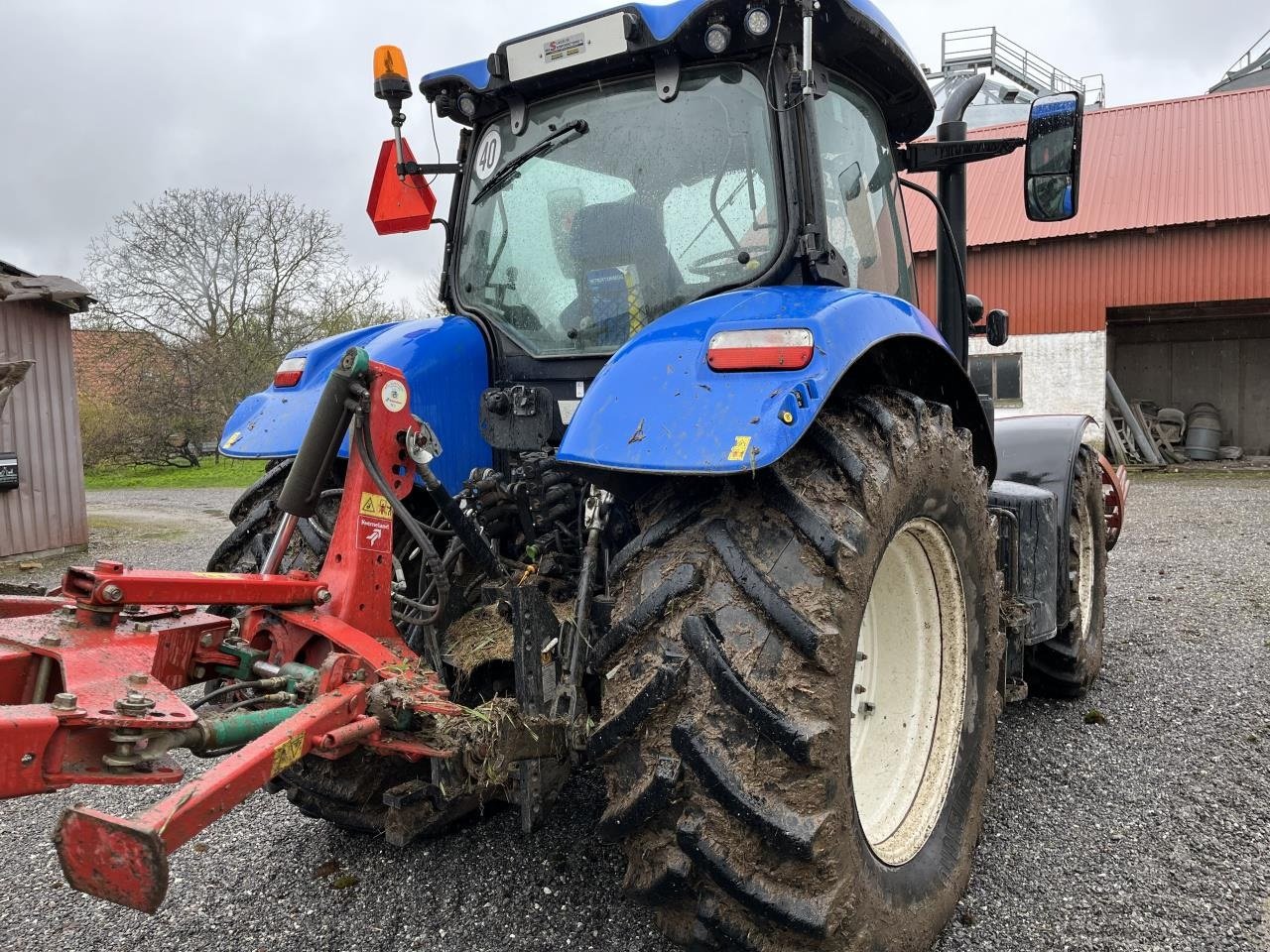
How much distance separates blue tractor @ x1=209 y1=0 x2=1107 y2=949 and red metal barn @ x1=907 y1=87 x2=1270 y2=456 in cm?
1232

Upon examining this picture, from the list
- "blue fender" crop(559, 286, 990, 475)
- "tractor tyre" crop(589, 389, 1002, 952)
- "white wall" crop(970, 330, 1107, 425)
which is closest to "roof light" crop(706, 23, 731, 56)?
"blue fender" crop(559, 286, 990, 475)

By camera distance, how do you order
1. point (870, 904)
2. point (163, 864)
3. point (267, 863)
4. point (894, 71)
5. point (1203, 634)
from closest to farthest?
1. point (163, 864)
2. point (870, 904)
3. point (267, 863)
4. point (894, 71)
5. point (1203, 634)

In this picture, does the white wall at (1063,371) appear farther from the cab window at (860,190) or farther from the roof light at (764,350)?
the roof light at (764,350)

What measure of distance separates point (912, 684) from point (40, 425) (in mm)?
9561

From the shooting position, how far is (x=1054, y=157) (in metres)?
3.08

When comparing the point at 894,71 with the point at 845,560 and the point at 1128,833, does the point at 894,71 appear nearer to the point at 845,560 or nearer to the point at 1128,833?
the point at 845,560

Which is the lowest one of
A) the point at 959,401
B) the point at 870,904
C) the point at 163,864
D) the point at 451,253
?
the point at 870,904

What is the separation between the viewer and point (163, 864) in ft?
4.28

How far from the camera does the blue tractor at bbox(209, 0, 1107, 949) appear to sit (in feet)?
5.67

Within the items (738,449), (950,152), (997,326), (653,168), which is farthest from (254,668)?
(997,326)

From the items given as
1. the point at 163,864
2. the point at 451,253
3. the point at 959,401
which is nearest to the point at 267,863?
the point at 163,864

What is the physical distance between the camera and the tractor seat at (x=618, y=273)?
256 centimetres

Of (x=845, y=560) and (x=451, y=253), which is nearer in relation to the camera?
(x=845, y=560)

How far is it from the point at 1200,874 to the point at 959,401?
143cm
